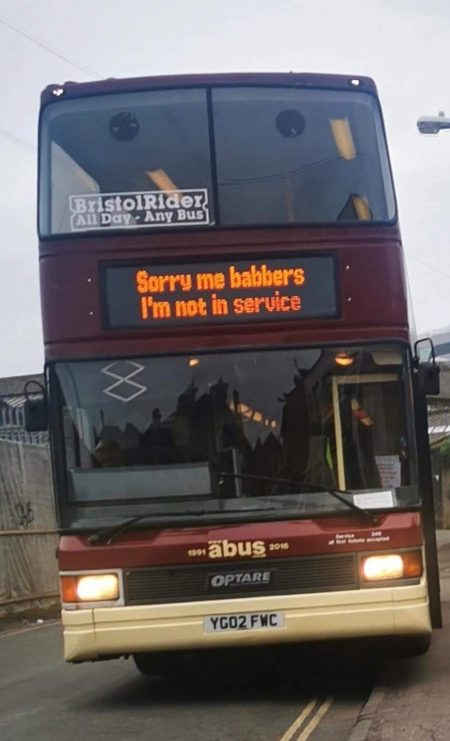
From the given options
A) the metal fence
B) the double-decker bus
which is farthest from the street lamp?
the double-decker bus

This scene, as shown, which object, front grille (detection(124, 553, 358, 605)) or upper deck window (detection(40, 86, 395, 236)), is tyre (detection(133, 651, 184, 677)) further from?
upper deck window (detection(40, 86, 395, 236))

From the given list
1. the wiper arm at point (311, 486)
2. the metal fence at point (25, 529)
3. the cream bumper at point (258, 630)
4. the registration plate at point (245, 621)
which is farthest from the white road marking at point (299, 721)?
the metal fence at point (25, 529)

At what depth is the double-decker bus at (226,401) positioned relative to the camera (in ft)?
27.6

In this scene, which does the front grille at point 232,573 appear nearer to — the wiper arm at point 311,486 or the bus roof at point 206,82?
the wiper arm at point 311,486

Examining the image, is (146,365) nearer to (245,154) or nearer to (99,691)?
(245,154)

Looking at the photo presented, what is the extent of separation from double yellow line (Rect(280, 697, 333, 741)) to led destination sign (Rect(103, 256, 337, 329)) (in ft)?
9.15

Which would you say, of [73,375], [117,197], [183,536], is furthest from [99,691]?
[117,197]

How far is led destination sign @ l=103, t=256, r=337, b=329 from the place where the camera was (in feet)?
28.2

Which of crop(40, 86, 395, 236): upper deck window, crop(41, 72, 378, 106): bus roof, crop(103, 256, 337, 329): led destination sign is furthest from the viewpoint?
crop(41, 72, 378, 106): bus roof

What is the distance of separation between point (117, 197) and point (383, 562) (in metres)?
3.23

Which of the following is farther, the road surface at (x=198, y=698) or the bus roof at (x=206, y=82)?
the bus roof at (x=206, y=82)

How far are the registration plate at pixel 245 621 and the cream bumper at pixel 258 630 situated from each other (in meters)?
0.03

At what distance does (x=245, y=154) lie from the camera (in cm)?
888

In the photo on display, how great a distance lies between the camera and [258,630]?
8.45 meters
